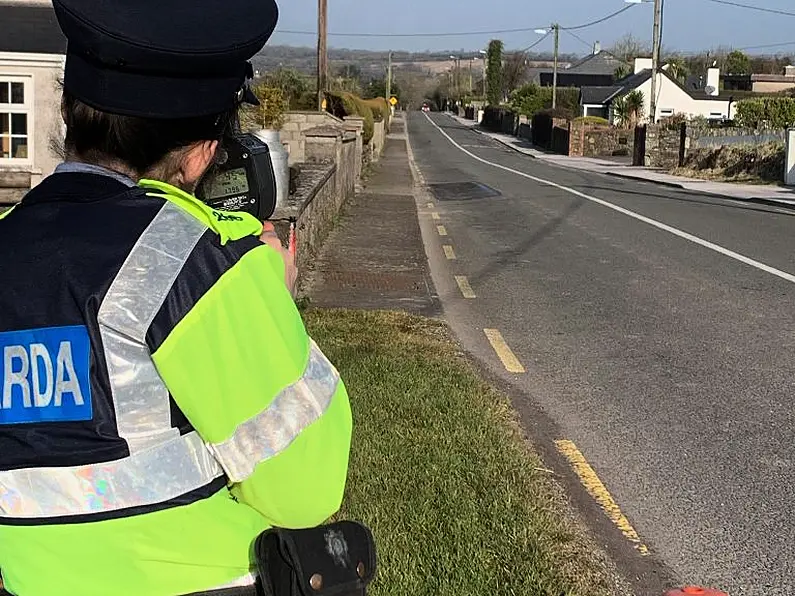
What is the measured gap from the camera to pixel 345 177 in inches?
751

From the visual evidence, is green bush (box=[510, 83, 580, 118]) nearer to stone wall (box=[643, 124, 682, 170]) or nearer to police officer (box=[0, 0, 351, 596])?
stone wall (box=[643, 124, 682, 170])

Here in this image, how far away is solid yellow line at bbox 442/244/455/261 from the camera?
13.0 meters

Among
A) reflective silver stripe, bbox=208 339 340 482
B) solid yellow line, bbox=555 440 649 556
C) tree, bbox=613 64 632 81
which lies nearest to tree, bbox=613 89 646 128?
tree, bbox=613 64 632 81

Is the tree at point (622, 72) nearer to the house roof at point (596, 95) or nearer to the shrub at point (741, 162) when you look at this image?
the house roof at point (596, 95)

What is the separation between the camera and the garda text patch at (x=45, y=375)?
145 centimetres

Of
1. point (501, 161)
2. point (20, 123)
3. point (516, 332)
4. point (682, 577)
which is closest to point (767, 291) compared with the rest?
point (516, 332)

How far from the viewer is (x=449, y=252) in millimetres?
13500

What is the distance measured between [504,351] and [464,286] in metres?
3.00

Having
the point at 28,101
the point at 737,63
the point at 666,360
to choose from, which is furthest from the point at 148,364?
the point at 737,63

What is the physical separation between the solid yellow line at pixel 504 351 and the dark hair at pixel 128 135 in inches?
228

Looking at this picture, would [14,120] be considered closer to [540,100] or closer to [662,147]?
[662,147]

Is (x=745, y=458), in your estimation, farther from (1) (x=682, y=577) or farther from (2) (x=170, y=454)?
(2) (x=170, y=454)

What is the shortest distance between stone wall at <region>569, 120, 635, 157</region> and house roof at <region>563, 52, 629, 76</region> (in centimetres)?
6029

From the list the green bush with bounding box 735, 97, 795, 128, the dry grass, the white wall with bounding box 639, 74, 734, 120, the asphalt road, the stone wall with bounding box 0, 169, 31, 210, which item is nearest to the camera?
the asphalt road
